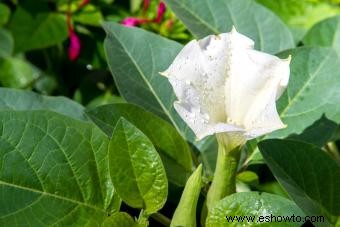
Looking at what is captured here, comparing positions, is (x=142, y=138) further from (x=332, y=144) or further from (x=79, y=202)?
(x=332, y=144)

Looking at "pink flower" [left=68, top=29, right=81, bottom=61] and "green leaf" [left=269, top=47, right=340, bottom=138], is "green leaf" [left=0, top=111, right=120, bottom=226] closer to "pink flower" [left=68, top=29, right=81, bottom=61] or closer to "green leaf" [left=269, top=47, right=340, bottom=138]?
"green leaf" [left=269, top=47, right=340, bottom=138]

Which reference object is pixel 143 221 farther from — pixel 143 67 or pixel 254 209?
pixel 143 67

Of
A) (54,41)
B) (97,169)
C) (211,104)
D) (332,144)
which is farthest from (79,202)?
(54,41)

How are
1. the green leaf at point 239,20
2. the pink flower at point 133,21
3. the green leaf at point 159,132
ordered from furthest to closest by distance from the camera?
the pink flower at point 133,21 → the green leaf at point 239,20 → the green leaf at point 159,132

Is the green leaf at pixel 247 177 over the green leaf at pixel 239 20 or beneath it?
beneath

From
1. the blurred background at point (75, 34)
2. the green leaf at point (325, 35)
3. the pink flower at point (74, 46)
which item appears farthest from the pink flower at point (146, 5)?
the green leaf at point (325, 35)

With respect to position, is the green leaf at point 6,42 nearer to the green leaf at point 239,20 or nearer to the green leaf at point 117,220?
the green leaf at point 239,20

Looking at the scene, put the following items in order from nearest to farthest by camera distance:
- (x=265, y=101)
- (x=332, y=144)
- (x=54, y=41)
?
(x=265, y=101)
(x=332, y=144)
(x=54, y=41)
